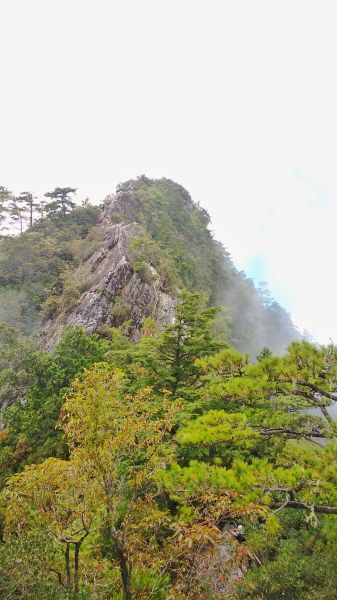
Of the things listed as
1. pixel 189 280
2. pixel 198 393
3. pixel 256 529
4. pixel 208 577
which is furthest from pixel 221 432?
pixel 189 280

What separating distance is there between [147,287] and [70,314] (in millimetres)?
5022

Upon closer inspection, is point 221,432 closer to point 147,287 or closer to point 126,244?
point 147,287

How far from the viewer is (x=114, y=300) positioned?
23531mm

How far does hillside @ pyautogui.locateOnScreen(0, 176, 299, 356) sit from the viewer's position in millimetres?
23875

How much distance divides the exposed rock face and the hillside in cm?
6

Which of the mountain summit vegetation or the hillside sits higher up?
the hillside

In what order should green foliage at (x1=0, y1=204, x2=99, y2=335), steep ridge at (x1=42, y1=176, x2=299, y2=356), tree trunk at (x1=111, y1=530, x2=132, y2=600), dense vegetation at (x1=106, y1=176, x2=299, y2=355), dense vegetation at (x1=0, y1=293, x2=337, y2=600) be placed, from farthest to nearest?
dense vegetation at (x1=106, y1=176, x2=299, y2=355)
green foliage at (x1=0, y1=204, x2=99, y2=335)
steep ridge at (x1=42, y1=176, x2=299, y2=356)
tree trunk at (x1=111, y1=530, x2=132, y2=600)
dense vegetation at (x1=0, y1=293, x2=337, y2=600)

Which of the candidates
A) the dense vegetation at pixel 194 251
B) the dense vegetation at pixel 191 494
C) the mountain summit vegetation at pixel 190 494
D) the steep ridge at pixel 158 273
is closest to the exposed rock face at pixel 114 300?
the steep ridge at pixel 158 273

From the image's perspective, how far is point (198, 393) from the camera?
889cm

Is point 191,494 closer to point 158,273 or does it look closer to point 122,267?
point 122,267

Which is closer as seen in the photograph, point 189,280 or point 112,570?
point 112,570

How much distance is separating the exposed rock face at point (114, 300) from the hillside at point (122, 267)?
0.06 meters

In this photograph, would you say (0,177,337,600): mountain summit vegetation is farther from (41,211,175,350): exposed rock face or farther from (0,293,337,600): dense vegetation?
(41,211,175,350): exposed rock face

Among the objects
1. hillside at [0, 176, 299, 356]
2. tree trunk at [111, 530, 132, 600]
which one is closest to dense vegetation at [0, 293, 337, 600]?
tree trunk at [111, 530, 132, 600]
